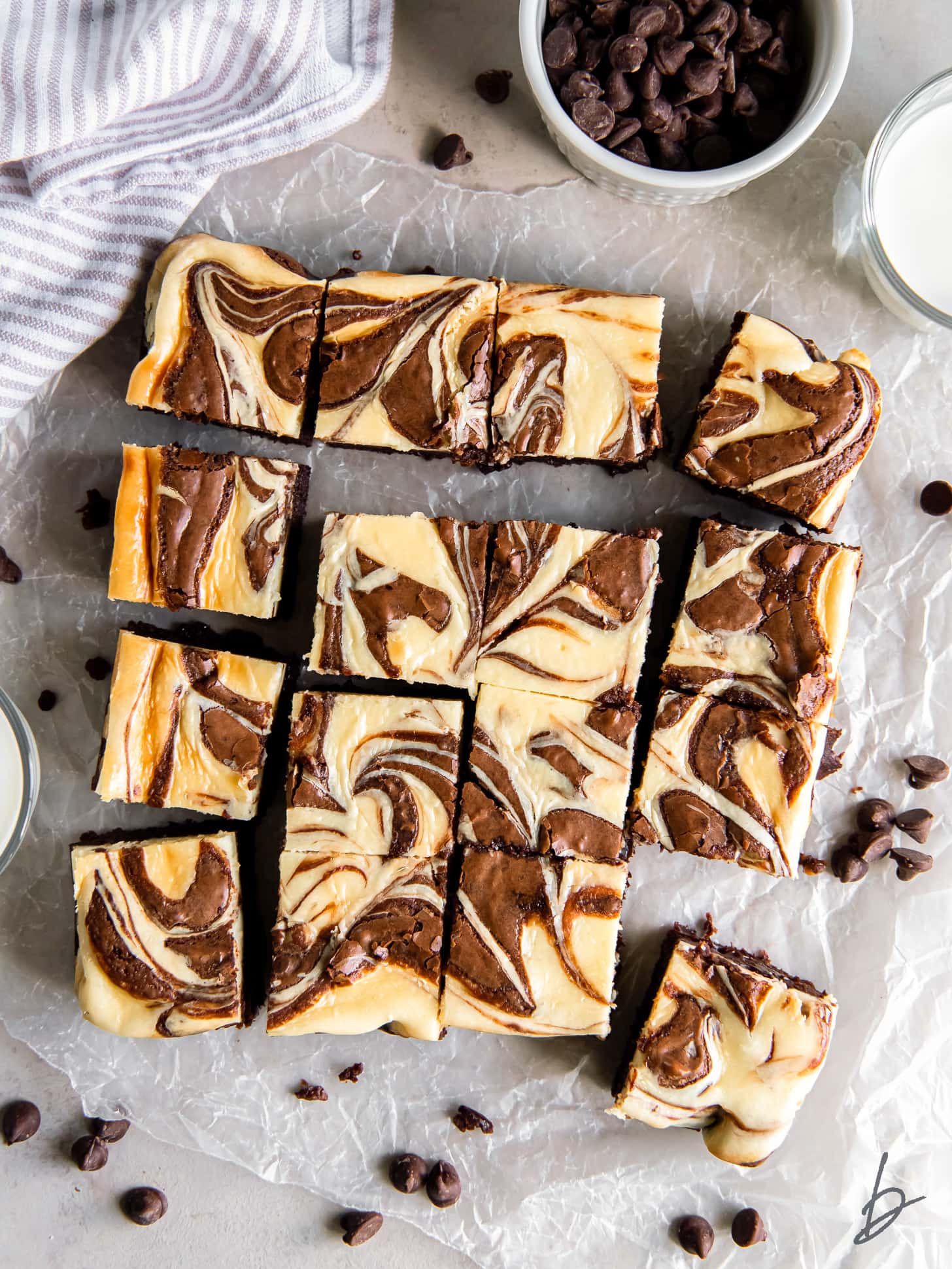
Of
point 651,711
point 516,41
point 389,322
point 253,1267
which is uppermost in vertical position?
point 516,41

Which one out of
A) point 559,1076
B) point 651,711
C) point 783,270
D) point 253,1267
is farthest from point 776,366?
point 253,1267

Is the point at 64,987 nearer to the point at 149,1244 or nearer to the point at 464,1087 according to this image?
the point at 149,1244

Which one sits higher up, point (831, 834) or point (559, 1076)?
point (831, 834)

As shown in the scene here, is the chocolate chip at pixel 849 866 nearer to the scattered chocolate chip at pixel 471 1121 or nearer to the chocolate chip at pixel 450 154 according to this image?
the scattered chocolate chip at pixel 471 1121

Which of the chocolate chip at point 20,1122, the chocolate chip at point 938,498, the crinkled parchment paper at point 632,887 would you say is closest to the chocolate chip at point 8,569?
the crinkled parchment paper at point 632,887

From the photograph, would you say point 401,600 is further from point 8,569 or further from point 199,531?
point 8,569

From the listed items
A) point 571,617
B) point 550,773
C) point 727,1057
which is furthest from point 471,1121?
point 571,617

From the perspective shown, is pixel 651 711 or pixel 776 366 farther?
pixel 651 711
